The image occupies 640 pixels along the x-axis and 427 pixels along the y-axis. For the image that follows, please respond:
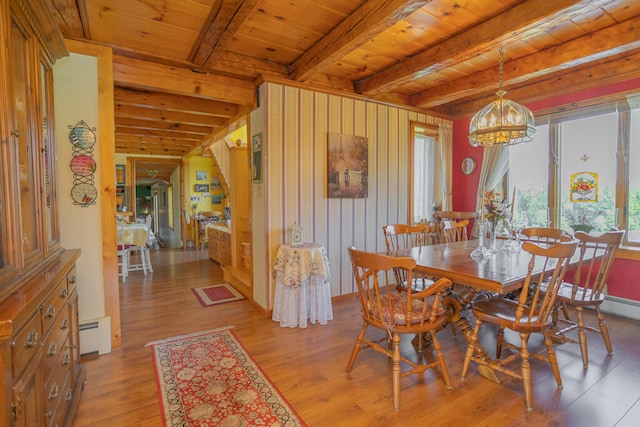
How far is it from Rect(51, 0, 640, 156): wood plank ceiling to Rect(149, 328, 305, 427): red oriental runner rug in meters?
2.42

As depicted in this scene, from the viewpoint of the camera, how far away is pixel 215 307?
12.0ft

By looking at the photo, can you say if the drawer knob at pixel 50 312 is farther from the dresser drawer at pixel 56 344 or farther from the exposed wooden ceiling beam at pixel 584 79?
the exposed wooden ceiling beam at pixel 584 79

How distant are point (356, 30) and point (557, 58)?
2.04 meters

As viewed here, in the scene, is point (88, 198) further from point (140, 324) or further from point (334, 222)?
point (334, 222)

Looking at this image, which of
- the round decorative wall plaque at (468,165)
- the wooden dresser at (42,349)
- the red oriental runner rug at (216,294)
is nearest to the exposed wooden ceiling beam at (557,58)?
the round decorative wall plaque at (468,165)

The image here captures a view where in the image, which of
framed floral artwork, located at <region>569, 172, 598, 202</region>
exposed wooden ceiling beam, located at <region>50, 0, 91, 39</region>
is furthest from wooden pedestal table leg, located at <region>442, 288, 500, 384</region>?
exposed wooden ceiling beam, located at <region>50, 0, 91, 39</region>

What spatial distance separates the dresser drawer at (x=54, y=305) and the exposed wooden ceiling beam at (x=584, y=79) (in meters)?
4.95

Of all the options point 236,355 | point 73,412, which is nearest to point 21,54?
point 73,412

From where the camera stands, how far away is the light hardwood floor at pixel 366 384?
72.1 inches

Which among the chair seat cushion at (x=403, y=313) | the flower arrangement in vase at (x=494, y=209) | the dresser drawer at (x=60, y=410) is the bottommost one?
the dresser drawer at (x=60, y=410)

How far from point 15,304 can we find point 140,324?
240 centimetres

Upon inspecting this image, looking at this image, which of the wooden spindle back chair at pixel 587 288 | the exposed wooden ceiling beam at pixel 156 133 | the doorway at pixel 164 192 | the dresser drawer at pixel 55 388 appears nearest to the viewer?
the dresser drawer at pixel 55 388

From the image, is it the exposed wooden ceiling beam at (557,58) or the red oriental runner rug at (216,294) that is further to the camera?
the red oriental runner rug at (216,294)

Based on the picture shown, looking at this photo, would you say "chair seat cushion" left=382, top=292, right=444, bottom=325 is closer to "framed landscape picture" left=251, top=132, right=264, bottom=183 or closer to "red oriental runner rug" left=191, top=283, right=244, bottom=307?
"framed landscape picture" left=251, top=132, right=264, bottom=183
